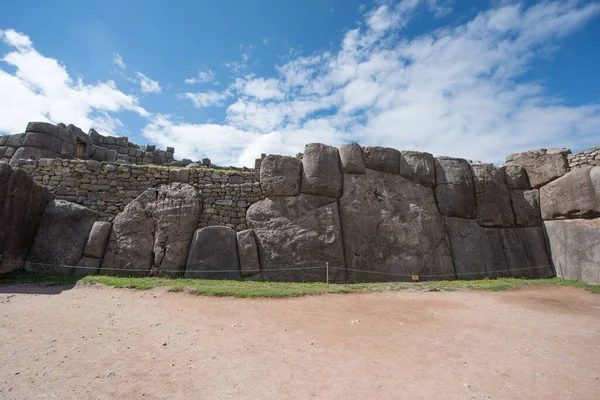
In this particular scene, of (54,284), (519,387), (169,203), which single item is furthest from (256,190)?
(519,387)

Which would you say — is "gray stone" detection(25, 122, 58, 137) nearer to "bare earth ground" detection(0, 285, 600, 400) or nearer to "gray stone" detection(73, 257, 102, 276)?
"gray stone" detection(73, 257, 102, 276)

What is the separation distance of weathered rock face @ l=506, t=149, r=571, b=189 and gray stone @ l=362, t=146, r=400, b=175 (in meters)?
6.23

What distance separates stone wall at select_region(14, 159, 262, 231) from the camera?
1157 centimetres

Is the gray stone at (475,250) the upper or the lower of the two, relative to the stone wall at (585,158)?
lower

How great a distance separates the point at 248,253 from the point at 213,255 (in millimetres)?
1225

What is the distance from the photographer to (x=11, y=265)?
31.4 feet

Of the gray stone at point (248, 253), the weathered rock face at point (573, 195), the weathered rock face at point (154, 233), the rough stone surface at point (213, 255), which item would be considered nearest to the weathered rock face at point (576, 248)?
the weathered rock face at point (573, 195)

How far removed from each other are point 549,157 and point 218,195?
47.4 ft

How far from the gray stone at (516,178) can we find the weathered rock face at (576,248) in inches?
76.4

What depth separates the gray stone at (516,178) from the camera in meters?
14.0

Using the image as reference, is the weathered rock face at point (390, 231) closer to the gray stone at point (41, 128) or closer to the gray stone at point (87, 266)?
the gray stone at point (87, 266)

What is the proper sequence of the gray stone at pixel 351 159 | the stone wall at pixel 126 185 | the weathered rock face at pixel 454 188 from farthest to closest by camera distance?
the weathered rock face at pixel 454 188 < the gray stone at pixel 351 159 < the stone wall at pixel 126 185

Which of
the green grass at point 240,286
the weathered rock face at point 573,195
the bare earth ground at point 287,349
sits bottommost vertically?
the bare earth ground at point 287,349

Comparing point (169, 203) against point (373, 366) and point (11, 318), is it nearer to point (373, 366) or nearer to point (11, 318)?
point (11, 318)
